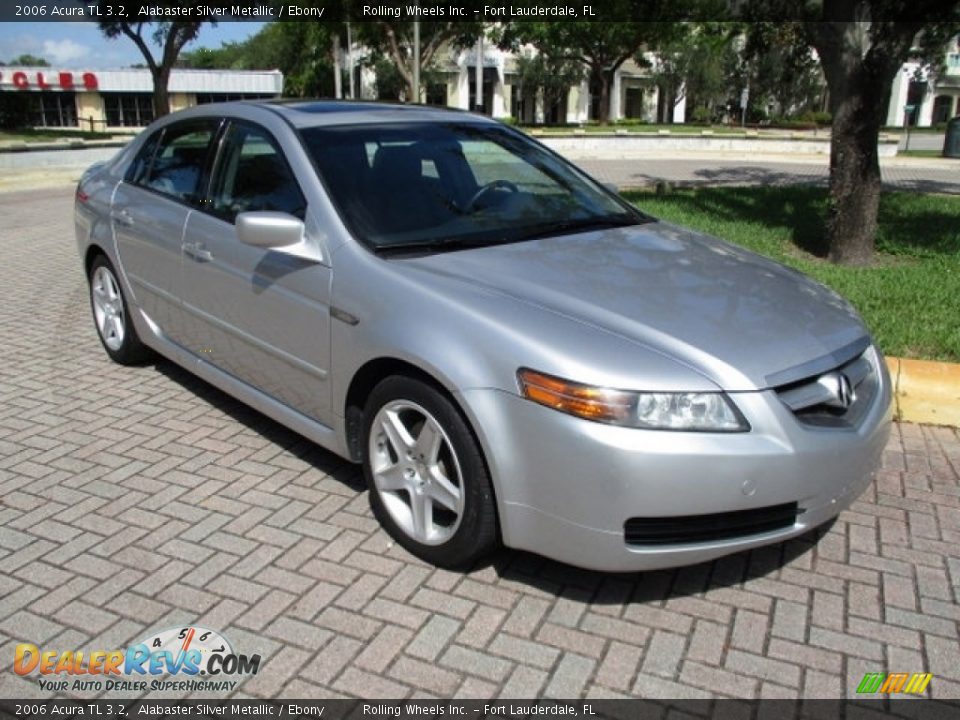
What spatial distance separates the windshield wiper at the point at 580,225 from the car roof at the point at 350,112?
0.91m

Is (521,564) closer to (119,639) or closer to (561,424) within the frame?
(561,424)

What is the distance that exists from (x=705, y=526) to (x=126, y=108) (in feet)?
220

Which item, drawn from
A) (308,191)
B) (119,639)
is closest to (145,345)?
(308,191)

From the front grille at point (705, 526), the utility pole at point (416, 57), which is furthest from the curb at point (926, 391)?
the utility pole at point (416, 57)

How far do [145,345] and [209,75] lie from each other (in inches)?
2350

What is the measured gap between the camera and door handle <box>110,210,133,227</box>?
4.96 metres

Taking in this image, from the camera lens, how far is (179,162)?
475 centimetres

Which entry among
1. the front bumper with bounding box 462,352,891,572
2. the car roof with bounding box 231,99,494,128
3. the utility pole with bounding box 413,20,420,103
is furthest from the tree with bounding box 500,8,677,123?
the front bumper with bounding box 462,352,891,572

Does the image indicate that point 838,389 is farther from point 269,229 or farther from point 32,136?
point 32,136

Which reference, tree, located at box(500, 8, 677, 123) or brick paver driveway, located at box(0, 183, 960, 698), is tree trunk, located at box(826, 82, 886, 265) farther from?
tree, located at box(500, 8, 677, 123)

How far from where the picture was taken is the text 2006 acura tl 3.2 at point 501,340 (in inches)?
107

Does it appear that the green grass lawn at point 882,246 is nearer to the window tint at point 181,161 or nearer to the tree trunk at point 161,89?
the window tint at point 181,161

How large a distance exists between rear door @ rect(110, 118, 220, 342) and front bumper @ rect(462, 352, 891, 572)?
2.36 m

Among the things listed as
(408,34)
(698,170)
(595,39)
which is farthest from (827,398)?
(595,39)
